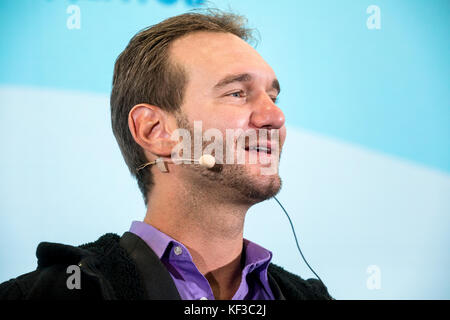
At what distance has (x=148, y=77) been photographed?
121cm

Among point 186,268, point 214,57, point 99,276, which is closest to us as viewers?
point 99,276

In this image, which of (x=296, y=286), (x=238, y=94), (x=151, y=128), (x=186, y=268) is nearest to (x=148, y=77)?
(x=151, y=128)

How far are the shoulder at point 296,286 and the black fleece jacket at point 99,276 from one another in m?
0.34

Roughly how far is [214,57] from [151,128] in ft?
0.76

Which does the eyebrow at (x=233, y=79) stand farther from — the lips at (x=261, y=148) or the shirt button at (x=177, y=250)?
the shirt button at (x=177, y=250)

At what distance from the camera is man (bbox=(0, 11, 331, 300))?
1003mm

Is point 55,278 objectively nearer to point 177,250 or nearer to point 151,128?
point 177,250

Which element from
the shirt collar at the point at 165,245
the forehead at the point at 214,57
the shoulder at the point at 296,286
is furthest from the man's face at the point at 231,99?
the shoulder at the point at 296,286

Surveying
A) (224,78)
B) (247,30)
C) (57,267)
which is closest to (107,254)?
(57,267)

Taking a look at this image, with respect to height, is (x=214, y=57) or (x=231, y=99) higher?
(x=214, y=57)

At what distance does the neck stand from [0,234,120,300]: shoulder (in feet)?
0.59

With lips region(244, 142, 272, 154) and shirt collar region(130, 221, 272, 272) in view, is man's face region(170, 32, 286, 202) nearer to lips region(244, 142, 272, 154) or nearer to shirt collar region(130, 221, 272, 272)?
lips region(244, 142, 272, 154)

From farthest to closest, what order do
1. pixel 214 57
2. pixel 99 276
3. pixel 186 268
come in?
pixel 214 57
pixel 186 268
pixel 99 276

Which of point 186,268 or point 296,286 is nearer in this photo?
point 186,268
